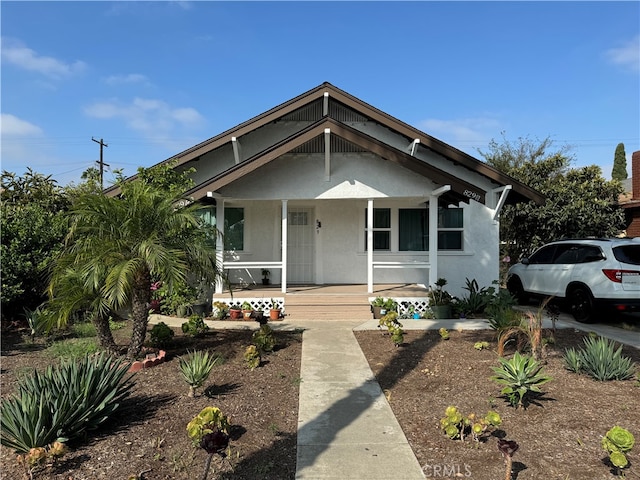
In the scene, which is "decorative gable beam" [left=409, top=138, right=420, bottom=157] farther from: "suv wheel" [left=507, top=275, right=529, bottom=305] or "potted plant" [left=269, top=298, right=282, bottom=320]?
"potted plant" [left=269, top=298, right=282, bottom=320]

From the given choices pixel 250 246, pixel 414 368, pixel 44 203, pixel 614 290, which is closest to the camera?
pixel 414 368

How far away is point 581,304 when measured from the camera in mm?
9773

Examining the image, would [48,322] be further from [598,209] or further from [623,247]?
[598,209]

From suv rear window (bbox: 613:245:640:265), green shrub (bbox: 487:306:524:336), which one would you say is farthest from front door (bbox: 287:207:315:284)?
suv rear window (bbox: 613:245:640:265)

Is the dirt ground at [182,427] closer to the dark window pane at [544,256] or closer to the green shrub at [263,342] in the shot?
the green shrub at [263,342]

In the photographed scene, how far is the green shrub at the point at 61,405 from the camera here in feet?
11.3

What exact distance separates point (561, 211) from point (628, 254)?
8846 mm

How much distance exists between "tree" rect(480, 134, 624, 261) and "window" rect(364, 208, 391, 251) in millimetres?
7560

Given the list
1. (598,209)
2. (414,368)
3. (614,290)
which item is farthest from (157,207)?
(598,209)

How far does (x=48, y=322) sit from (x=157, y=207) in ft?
6.66

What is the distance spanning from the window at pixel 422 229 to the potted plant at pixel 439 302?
233 centimetres

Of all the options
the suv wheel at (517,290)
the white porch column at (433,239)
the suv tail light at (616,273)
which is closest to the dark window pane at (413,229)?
the white porch column at (433,239)

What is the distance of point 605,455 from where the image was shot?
3.67 metres

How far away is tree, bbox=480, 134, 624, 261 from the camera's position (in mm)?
16891
